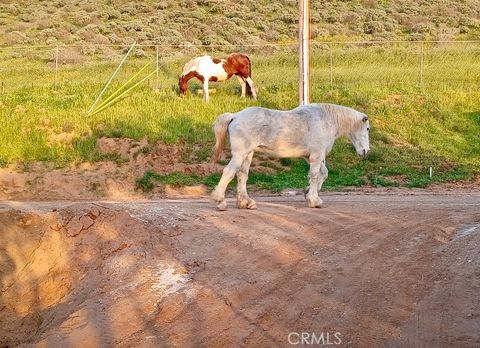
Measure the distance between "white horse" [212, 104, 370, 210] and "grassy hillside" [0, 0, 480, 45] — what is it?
2440 cm

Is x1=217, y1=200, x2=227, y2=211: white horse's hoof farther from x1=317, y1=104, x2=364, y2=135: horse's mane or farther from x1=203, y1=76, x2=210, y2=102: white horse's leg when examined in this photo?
x1=203, y1=76, x2=210, y2=102: white horse's leg

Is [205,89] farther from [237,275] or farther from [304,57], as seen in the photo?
[237,275]

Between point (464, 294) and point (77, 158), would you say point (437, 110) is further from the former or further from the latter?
point (464, 294)

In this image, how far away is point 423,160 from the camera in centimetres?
1958

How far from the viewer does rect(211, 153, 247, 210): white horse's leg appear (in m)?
11.8

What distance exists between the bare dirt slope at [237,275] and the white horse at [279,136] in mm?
537

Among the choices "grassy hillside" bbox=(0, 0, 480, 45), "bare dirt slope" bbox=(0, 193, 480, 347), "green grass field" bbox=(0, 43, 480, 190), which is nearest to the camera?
"bare dirt slope" bbox=(0, 193, 480, 347)

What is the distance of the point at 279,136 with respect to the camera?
1197 cm

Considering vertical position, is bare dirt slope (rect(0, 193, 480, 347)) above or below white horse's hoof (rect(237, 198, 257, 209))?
above

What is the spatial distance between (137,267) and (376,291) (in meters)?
3.12

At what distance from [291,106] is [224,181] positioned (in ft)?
38.2

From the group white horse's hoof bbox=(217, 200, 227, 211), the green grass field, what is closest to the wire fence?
the green grass field

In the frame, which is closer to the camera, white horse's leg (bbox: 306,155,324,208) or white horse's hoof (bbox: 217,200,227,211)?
white horse's hoof (bbox: 217,200,227,211)

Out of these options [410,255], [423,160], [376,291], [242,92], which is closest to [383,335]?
[376,291]
